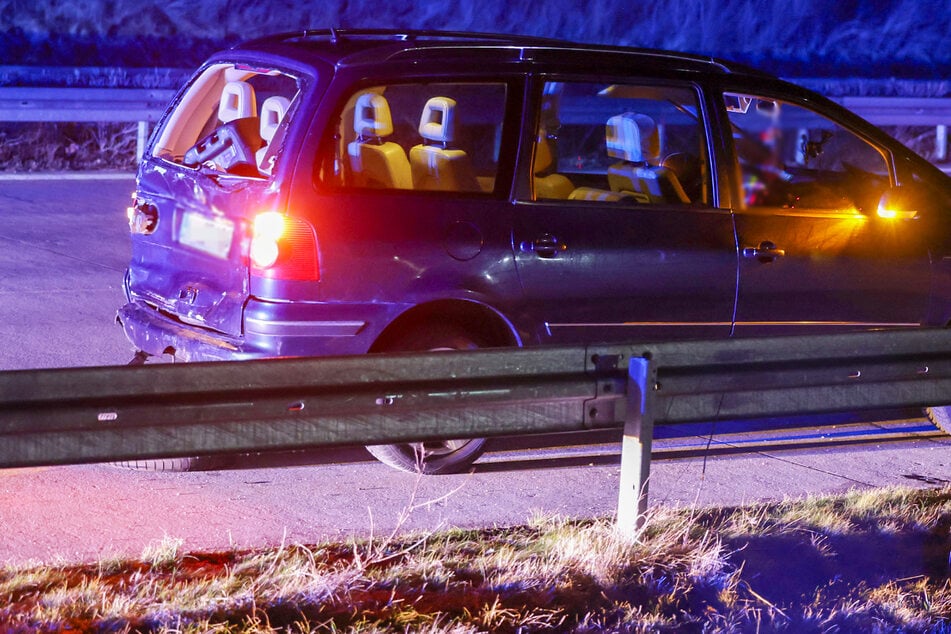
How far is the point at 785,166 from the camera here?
7.27 m

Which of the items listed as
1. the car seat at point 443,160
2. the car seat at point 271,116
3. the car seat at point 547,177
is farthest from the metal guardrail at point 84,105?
the car seat at point 443,160

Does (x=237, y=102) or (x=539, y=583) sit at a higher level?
(x=237, y=102)

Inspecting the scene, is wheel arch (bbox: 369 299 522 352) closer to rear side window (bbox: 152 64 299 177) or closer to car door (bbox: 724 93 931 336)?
rear side window (bbox: 152 64 299 177)

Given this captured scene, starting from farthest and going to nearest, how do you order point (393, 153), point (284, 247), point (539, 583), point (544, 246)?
point (393, 153) < point (544, 246) < point (284, 247) < point (539, 583)

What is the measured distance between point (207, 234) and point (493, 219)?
121 cm

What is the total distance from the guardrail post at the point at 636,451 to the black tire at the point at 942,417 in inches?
106

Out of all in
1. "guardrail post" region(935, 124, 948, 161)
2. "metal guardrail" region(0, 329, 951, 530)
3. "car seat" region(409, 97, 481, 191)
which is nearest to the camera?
"metal guardrail" region(0, 329, 951, 530)

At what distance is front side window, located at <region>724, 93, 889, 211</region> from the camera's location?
6.58 m

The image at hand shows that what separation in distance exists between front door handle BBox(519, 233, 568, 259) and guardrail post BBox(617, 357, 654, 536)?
1.18 meters

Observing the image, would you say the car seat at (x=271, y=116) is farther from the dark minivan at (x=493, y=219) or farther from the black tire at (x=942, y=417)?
the black tire at (x=942, y=417)

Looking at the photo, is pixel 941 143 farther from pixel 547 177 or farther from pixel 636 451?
pixel 636 451

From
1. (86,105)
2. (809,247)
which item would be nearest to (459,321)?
(809,247)

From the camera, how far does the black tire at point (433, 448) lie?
237 inches

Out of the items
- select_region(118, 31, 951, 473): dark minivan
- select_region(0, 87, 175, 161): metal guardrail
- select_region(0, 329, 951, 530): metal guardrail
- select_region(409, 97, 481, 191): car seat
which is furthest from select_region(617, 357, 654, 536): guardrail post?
select_region(0, 87, 175, 161): metal guardrail
